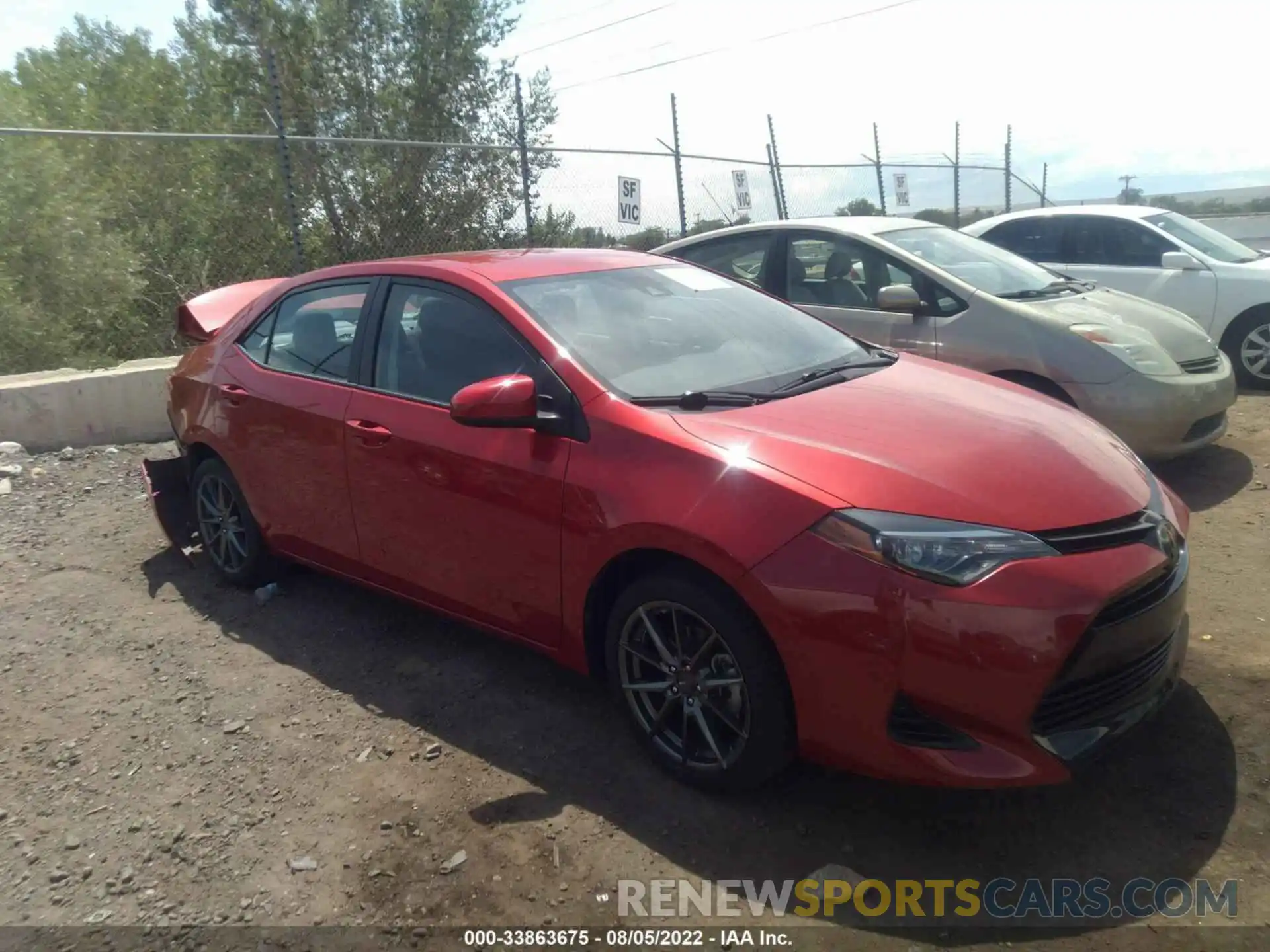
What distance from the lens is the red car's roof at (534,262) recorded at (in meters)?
3.93

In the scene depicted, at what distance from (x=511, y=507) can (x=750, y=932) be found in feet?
5.01

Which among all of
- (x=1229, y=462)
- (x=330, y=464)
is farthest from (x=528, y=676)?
(x=1229, y=462)

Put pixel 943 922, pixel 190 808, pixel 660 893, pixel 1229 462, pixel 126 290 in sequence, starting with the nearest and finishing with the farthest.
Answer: pixel 943 922 < pixel 660 893 < pixel 190 808 < pixel 1229 462 < pixel 126 290

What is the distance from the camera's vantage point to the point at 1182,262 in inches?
322

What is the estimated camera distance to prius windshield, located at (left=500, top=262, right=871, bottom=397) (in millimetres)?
3467

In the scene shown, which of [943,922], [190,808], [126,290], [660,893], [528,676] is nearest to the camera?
[943,922]

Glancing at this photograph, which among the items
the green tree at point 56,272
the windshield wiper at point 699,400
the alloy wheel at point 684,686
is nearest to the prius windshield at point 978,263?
the windshield wiper at point 699,400

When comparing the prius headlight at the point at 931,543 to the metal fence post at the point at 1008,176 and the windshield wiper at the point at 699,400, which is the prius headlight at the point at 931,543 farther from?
the metal fence post at the point at 1008,176

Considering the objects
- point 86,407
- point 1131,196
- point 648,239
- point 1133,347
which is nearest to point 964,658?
point 1133,347

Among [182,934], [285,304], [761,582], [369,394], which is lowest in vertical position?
[182,934]

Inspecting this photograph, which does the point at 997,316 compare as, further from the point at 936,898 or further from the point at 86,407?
the point at 86,407

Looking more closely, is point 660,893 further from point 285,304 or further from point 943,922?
point 285,304

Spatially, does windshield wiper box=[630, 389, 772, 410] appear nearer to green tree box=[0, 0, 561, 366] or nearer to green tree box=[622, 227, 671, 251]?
green tree box=[0, 0, 561, 366]

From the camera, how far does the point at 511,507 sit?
11.1 ft
